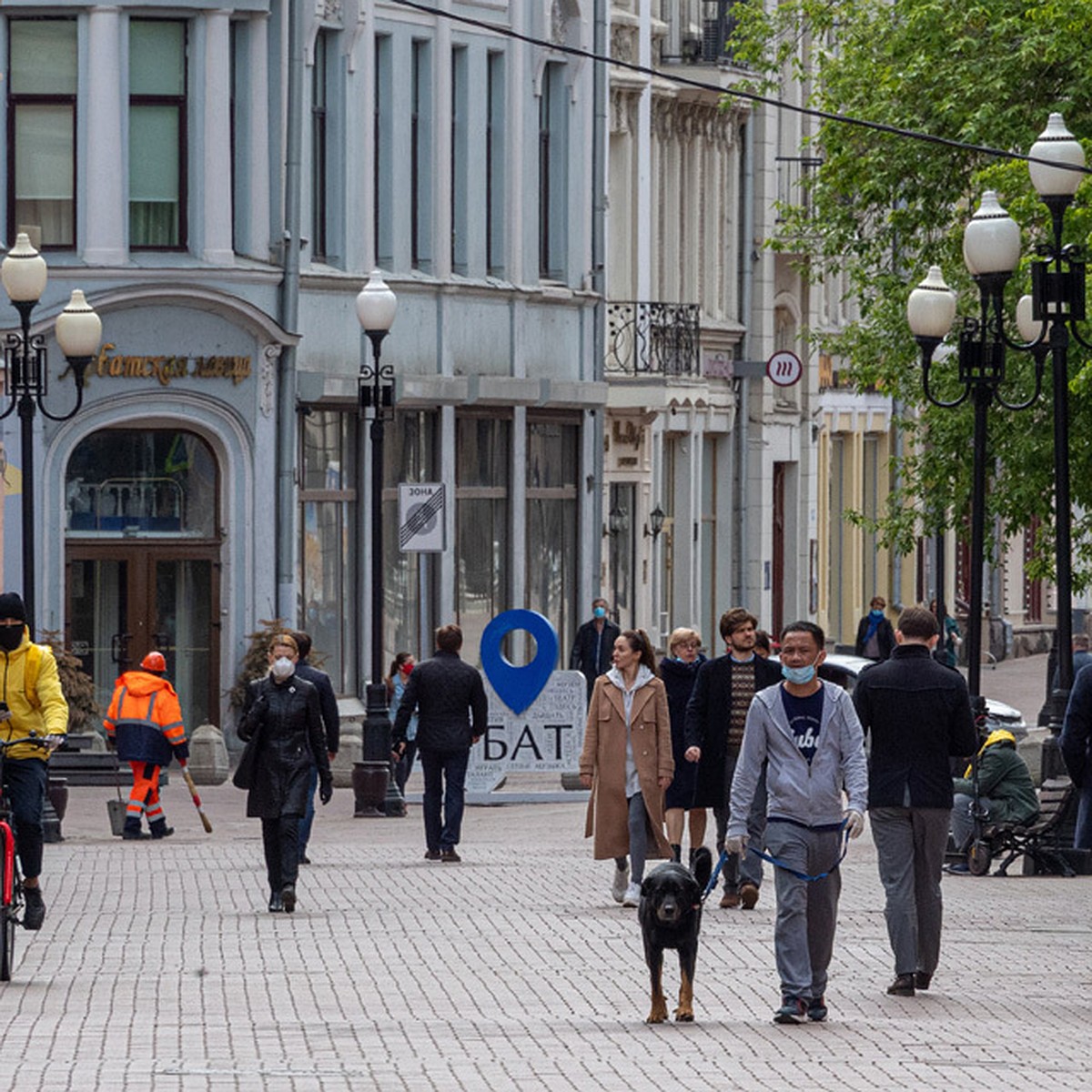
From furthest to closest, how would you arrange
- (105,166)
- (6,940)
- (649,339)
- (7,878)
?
(649,339), (105,166), (6,940), (7,878)

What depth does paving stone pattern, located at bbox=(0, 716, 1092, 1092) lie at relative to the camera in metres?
12.9

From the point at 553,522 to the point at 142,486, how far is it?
8.79 meters

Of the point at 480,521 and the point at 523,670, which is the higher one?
the point at 480,521

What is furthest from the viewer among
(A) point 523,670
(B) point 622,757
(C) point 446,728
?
(A) point 523,670

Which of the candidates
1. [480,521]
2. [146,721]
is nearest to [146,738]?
[146,721]

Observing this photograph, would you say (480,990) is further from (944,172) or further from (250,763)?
(944,172)

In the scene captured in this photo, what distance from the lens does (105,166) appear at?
116 ft

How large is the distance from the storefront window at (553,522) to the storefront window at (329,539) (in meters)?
4.56

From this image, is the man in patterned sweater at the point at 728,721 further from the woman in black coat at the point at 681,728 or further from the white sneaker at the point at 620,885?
the white sneaker at the point at 620,885

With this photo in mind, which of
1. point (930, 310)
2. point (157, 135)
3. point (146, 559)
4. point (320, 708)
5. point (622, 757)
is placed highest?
point (157, 135)

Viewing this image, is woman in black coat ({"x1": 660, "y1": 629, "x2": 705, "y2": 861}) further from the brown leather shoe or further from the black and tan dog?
the black and tan dog

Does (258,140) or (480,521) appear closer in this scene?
(258,140)

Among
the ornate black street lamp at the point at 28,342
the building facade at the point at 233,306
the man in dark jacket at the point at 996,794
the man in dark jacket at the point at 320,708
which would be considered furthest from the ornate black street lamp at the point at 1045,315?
the building facade at the point at 233,306

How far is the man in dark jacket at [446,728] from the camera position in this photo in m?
23.9
